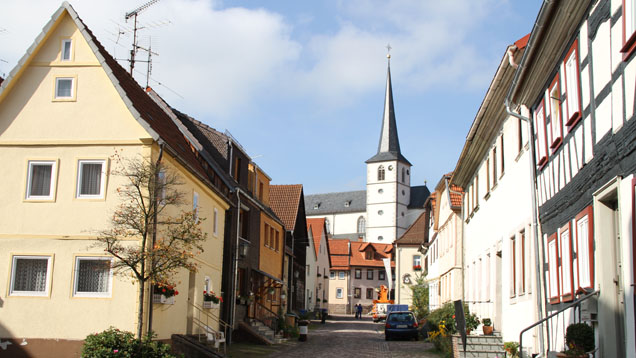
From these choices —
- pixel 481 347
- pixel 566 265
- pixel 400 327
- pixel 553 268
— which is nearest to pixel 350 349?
pixel 400 327

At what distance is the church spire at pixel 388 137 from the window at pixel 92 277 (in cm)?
10276

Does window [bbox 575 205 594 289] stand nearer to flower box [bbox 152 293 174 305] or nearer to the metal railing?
flower box [bbox 152 293 174 305]

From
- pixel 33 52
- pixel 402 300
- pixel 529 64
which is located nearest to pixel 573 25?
pixel 529 64

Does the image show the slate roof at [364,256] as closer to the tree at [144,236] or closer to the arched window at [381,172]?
the arched window at [381,172]

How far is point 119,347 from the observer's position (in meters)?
15.5

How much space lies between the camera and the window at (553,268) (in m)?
12.6

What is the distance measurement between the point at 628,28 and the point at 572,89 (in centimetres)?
298

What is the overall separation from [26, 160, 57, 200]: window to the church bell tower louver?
106 m

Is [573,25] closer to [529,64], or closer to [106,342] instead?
[529,64]

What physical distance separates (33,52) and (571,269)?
1449 centimetres

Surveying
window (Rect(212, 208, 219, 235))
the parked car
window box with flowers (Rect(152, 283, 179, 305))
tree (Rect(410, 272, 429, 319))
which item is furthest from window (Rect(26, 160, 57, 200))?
tree (Rect(410, 272, 429, 319))

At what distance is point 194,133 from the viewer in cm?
2905

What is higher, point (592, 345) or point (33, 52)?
point (33, 52)

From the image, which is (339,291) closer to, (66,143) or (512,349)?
(66,143)
